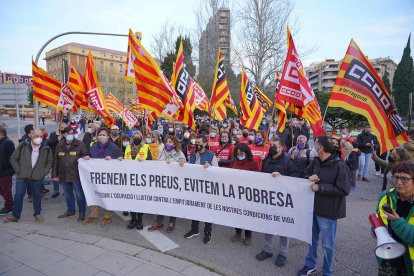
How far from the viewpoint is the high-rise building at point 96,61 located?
8006 centimetres

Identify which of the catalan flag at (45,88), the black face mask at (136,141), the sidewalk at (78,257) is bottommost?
the sidewalk at (78,257)

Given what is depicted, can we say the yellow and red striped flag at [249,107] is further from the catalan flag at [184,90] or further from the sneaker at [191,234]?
the sneaker at [191,234]

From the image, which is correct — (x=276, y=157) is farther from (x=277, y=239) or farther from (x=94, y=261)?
(x=94, y=261)

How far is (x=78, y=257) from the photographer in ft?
13.3

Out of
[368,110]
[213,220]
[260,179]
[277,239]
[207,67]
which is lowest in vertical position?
[277,239]

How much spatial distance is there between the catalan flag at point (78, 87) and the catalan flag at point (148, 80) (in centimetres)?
313

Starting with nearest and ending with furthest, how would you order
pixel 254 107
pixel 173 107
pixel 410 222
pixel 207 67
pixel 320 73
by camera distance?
pixel 410 222
pixel 173 107
pixel 254 107
pixel 207 67
pixel 320 73

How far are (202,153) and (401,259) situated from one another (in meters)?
3.32

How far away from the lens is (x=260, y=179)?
13.4ft

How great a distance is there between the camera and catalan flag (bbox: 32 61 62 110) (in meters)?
7.77

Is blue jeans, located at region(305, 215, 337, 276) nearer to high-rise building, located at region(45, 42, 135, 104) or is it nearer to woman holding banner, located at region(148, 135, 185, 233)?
woman holding banner, located at region(148, 135, 185, 233)

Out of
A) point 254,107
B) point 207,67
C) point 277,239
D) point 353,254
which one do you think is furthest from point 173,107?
point 207,67

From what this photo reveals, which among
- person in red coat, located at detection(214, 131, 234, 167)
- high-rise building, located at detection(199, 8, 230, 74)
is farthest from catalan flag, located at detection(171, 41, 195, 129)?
high-rise building, located at detection(199, 8, 230, 74)

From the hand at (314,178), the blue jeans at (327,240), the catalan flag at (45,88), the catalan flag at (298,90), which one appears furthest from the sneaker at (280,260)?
the catalan flag at (45,88)
